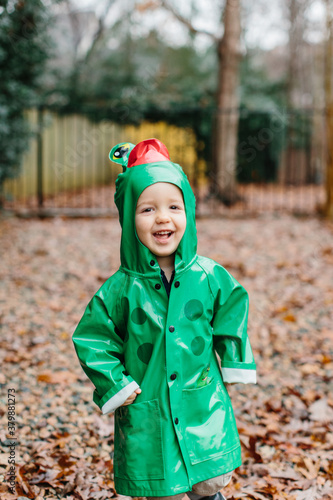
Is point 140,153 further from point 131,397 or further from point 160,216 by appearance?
point 131,397

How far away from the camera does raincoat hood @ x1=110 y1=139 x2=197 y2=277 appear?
1.81 m

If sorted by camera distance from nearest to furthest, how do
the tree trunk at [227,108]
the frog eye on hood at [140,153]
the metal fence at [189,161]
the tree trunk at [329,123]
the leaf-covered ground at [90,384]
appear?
the frog eye on hood at [140,153] < the leaf-covered ground at [90,384] < the tree trunk at [329,123] < the tree trunk at [227,108] < the metal fence at [189,161]

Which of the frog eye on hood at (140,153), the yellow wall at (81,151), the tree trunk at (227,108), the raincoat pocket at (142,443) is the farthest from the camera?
the yellow wall at (81,151)

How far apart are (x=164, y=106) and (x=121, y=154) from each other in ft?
41.1

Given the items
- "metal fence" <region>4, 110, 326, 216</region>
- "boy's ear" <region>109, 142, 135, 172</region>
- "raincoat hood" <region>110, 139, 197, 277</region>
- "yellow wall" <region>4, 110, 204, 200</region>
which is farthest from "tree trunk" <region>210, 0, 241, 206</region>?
"raincoat hood" <region>110, 139, 197, 277</region>

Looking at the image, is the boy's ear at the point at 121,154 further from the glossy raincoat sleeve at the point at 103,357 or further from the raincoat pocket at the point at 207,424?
the raincoat pocket at the point at 207,424

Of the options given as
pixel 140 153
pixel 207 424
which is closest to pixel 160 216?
pixel 140 153

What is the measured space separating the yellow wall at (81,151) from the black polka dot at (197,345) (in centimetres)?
986

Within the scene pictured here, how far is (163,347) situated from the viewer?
179 centimetres

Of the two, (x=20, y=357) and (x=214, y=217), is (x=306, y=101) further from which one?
(x=20, y=357)

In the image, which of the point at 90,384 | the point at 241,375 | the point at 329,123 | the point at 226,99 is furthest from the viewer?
the point at 226,99

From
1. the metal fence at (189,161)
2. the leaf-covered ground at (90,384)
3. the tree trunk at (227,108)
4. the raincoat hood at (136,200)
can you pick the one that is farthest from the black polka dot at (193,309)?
the tree trunk at (227,108)

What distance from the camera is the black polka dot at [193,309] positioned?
1822mm

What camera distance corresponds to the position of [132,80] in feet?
51.9
